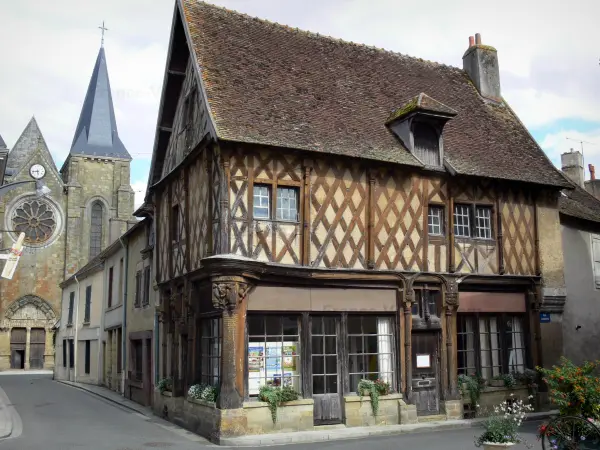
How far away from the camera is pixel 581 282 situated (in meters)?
17.0

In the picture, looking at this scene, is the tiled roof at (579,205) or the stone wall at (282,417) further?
the tiled roof at (579,205)

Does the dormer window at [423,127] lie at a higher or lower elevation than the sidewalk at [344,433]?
higher

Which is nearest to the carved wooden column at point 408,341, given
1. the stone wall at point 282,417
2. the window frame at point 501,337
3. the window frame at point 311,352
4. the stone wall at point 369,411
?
the window frame at point 311,352

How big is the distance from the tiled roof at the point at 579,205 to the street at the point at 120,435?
617 cm

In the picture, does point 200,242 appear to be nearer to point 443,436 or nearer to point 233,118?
point 233,118

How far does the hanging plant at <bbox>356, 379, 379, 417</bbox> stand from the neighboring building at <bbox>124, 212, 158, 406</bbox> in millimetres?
6307

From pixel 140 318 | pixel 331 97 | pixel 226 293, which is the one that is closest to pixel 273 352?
pixel 226 293

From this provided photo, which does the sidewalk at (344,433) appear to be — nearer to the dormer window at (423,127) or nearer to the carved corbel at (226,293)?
the carved corbel at (226,293)

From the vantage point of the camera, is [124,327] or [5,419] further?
[124,327]

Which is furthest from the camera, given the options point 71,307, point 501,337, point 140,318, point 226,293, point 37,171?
point 37,171

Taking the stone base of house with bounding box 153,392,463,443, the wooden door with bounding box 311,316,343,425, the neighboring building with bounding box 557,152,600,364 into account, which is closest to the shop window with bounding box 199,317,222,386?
the stone base of house with bounding box 153,392,463,443

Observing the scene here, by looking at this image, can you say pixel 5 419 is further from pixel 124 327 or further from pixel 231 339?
pixel 124 327

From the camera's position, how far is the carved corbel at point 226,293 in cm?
1191

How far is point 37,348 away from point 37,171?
12.5 metres
